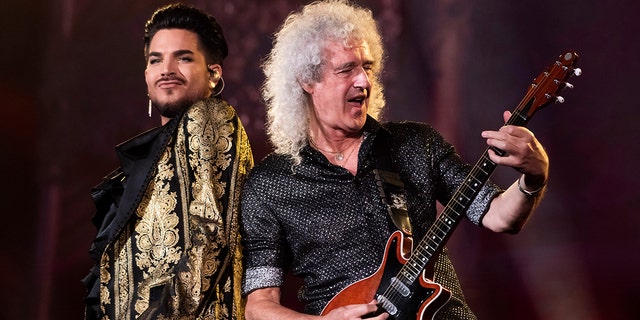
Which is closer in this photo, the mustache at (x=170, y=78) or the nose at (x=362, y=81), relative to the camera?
the nose at (x=362, y=81)

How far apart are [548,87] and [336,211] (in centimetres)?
83

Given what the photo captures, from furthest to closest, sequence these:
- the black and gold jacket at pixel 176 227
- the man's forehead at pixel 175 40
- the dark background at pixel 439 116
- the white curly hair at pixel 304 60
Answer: the dark background at pixel 439 116 → the man's forehead at pixel 175 40 → the white curly hair at pixel 304 60 → the black and gold jacket at pixel 176 227

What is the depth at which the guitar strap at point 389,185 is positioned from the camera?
9.16ft

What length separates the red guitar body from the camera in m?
2.54

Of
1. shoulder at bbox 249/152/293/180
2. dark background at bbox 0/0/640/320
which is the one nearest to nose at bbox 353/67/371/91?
shoulder at bbox 249/152/293/180

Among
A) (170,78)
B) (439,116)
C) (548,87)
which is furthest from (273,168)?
(439,116)

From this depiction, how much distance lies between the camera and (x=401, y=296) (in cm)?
259

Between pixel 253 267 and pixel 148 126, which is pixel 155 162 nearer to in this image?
pixel 253 267

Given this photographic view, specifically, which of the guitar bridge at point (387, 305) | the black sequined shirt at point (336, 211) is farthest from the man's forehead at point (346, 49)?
the guitar bridge at point (387, 305)

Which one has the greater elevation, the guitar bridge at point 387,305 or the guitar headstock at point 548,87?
the guitar headstock at point 548,87

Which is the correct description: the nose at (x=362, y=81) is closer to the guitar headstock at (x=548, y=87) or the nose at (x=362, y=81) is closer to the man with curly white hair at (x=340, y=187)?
the man with curly white hair at (x=340, y=187)

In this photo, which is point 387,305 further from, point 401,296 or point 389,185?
point 389,185

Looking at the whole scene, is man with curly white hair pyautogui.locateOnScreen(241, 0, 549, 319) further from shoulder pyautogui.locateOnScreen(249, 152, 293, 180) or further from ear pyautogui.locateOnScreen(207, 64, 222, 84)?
ear pyautogui.locateOnScreen(207, 64, 222, 84)

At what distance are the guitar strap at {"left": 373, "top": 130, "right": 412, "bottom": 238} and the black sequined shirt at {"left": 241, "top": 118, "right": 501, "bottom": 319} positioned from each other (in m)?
0.02
